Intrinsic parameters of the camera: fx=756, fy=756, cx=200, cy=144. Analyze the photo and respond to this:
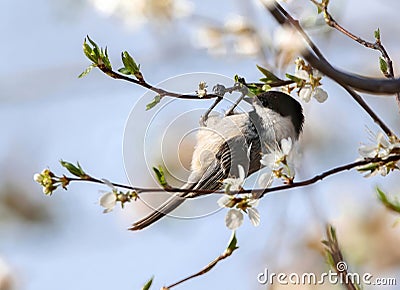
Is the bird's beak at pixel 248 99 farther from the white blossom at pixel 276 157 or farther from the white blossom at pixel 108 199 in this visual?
the white blossom at pixel 108 199

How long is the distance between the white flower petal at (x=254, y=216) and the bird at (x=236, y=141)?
89mm

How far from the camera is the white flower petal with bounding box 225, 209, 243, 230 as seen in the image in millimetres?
945

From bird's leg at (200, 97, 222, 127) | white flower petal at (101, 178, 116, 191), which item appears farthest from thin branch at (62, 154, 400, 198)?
bird's leg at (200, 97, 222, 127)

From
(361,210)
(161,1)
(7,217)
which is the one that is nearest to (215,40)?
(161,1)

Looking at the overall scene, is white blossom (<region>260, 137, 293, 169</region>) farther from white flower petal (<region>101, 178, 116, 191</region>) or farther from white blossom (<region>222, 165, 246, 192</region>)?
white flower petal (<region>101, 178, 116, 191</region>)

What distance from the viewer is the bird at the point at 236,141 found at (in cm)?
104

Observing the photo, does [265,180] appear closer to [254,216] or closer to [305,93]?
[254,216]

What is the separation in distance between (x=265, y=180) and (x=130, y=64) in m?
0.23

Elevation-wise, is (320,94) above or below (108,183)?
above

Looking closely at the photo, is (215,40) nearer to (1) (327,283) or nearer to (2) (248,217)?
(1) (327,283)

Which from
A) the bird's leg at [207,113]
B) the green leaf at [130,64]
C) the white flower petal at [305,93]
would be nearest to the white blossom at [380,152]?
the white flower petal at [305,93]

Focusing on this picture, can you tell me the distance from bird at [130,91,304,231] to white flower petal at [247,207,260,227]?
9 cm

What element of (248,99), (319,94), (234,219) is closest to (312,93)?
(319,94)

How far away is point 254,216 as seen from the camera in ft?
3.11
